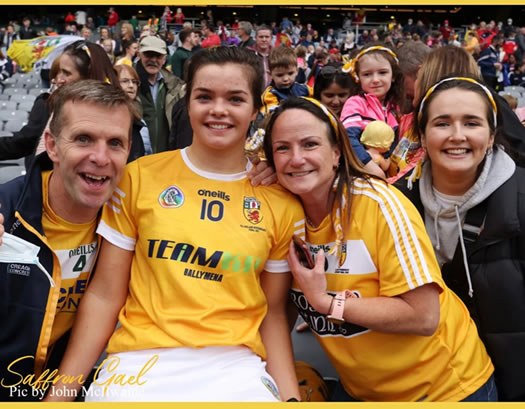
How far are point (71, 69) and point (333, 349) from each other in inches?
109

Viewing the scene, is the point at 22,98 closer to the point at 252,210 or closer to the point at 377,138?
the point at 377,138

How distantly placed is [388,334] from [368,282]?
23 cm

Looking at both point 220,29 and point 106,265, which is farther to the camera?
point 220,29

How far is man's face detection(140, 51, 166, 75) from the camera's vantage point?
17.4ft

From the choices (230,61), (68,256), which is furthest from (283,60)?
(68,256)

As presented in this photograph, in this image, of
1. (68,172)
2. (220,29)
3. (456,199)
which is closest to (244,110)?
(68,172)

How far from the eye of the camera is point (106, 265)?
206 centimetres

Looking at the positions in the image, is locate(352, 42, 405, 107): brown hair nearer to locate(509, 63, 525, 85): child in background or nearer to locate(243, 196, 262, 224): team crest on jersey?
locate(243, 196, 262, 224): team crest on jersey

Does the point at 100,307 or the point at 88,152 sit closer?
the point at 88,152

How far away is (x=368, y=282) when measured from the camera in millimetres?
2045

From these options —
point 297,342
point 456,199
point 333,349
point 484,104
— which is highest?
point 484,104

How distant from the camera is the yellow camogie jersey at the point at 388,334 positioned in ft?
6.41

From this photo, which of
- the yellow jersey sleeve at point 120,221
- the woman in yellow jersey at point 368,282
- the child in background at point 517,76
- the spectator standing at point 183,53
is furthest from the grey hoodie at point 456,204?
the child in background at point 517,76

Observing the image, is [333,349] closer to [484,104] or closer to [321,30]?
[484,104]
